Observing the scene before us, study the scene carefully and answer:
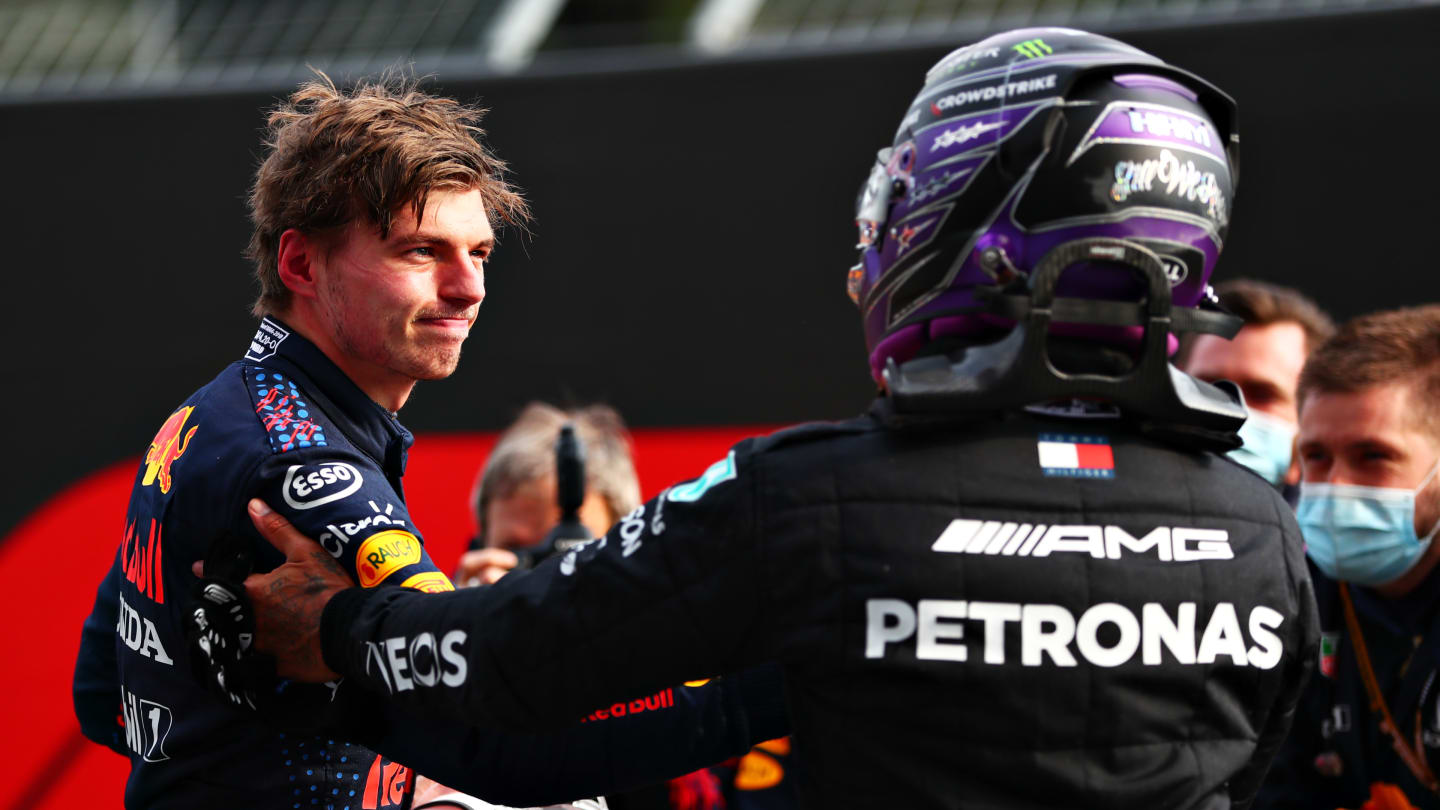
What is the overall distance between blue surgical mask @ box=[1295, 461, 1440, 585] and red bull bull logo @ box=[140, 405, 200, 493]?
265 centimetres

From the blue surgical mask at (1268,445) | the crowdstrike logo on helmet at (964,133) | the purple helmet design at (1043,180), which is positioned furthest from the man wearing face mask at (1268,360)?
the crowdstrike logo on helmet at (964,133)

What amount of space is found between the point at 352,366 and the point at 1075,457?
1.15m

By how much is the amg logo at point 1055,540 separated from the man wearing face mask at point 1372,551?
6.76ft

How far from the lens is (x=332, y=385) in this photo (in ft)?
6.58

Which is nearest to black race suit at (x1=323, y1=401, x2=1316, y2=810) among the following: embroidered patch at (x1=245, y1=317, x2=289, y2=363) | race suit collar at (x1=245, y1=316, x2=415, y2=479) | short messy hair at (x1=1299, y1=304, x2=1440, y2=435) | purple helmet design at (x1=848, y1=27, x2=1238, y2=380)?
purple helmet design at (x1=848, y1=27, x2=1238, y2=380)

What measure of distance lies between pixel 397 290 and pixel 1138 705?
1.24 meters

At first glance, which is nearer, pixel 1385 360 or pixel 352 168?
pixel 352 168

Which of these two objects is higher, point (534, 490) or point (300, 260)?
point (300, 260)

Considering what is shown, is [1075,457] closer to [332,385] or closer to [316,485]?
[316,485]

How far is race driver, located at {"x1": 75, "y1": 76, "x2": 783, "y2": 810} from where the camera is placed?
178 centimetres

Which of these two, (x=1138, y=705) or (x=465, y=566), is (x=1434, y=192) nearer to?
(x=465, y=566)

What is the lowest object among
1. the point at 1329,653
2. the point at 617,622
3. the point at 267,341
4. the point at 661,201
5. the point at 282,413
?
the point at 1329,653

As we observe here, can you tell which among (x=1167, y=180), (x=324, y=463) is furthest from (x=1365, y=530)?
(x=324, y=463)

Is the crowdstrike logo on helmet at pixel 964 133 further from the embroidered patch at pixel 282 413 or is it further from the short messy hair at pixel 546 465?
the short messy hair at pixel 546 465
